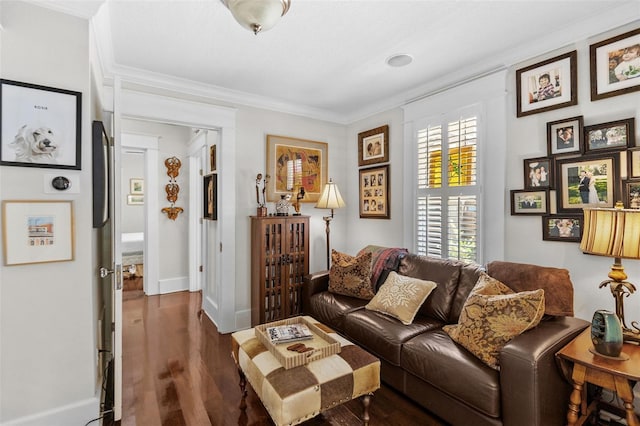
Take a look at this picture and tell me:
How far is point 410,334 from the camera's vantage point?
2.18 m

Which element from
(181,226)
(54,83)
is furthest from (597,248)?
(181,226)

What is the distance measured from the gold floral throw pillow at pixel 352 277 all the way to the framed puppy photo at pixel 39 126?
2.27 metres

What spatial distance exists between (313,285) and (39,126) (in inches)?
97.6

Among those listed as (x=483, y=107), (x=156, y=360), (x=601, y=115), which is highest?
(x=483, y=107)

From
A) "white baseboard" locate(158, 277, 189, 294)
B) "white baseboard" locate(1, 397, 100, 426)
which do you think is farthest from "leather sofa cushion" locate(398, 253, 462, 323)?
"white baseboard" locate(158, 277, 189, 294)

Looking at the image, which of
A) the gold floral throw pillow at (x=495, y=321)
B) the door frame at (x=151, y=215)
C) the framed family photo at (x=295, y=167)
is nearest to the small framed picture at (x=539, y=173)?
Result: the gold floral throw pillow at (x=495, y=321)

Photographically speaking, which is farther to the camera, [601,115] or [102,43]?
[102,43]

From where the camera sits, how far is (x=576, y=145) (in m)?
2.18

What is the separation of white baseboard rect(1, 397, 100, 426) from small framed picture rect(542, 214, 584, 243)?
3329 mm

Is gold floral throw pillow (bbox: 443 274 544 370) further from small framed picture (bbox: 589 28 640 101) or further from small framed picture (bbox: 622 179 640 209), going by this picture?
small framed picture (bbox: 589 28 640 101)

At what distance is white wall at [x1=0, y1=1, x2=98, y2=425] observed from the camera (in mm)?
1655

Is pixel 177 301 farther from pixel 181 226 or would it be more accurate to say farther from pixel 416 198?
pixel 416 198

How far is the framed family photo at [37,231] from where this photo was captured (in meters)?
1.64

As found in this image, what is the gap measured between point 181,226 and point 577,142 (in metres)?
5.01
